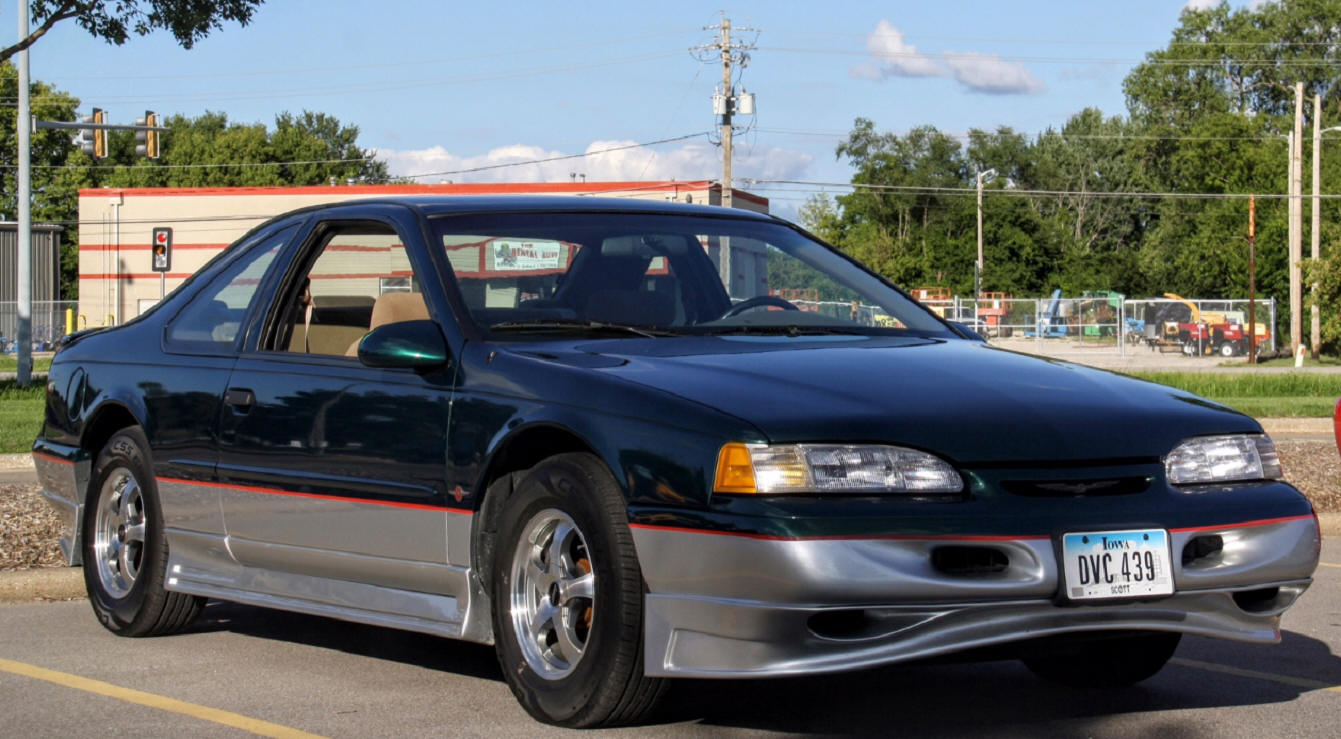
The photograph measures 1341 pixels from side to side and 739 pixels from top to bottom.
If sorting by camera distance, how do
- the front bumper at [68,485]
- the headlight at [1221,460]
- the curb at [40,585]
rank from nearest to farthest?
the headlight at [1221,460], the front bumper at [68,485], the curb at [40,585]

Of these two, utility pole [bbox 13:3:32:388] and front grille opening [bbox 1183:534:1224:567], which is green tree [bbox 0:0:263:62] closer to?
utility pole [bbox 13:3:32:388]

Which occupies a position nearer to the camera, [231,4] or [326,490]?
[326,490]

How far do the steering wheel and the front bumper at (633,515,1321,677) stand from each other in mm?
1479

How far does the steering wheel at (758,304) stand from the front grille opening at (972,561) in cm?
165

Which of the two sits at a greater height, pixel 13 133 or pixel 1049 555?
pixel 13 133

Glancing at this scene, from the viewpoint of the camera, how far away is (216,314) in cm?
644

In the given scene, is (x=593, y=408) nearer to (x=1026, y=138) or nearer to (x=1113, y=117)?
(x=1113, y=117)

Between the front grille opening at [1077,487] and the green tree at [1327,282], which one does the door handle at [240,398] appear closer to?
the front grille opening at [1077,487]

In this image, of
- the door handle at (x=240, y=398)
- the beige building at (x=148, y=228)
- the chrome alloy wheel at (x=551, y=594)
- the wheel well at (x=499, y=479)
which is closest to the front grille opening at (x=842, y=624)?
the chrome alloy wheel at (x=551, y=594)

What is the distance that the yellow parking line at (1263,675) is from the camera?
18.1ft

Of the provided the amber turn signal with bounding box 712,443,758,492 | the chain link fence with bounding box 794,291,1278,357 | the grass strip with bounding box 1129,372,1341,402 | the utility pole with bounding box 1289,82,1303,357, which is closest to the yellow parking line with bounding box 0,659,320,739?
the amber turn signal with bounding box 712,443,758,492

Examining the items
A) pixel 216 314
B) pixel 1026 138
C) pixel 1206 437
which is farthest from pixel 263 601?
pixel 1026 138

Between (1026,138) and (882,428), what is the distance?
113277mm

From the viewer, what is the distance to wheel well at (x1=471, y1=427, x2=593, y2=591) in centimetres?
485
